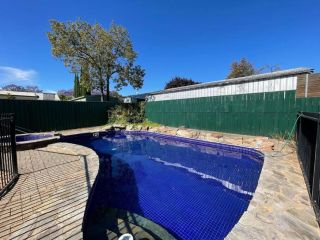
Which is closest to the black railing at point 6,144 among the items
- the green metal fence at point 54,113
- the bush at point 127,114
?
the green metal fence at point 54,113

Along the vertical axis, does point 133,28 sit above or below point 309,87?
above

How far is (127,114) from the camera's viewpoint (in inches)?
599

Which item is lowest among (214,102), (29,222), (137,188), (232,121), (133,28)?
(137,188)

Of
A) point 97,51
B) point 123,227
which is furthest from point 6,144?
point 97,51

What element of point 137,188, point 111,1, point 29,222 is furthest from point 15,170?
point 111,1

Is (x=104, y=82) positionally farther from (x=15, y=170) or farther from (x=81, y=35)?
(x=15, y=170)

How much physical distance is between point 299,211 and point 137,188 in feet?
A: 10.5

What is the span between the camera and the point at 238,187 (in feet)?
14.9

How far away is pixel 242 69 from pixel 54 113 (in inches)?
954

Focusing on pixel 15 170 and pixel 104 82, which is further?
pixel 104 82

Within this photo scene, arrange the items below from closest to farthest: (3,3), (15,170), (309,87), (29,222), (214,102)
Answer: (29,222) < (15,170) < (309,87) < (3,3) < (214,102)

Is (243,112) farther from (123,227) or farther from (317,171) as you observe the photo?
(123,227)

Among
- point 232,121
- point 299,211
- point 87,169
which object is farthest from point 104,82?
point 299,211

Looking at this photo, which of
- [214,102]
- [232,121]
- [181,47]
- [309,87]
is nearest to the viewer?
[309,87]
